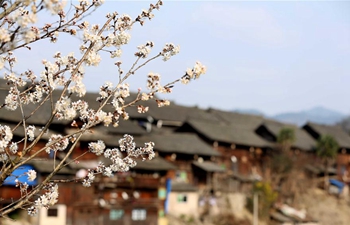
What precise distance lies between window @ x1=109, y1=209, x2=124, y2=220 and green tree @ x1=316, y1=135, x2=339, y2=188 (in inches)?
1058

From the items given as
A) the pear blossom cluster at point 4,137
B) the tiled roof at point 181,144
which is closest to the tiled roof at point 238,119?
the tiled roof at point 181,144

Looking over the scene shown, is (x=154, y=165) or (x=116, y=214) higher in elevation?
(x=154, y=165)

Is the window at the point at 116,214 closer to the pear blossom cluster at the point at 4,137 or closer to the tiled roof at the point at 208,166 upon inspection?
the tiled roof at the point at 208,166

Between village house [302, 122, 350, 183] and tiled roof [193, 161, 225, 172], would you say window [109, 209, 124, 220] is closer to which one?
tiled roof [193, 161, 225, 172]

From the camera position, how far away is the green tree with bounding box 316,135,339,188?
52.7 meters

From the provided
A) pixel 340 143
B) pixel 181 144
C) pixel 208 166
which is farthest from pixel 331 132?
pixel 181 144

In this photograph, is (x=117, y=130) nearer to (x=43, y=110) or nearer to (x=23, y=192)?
(x=43, y=110)

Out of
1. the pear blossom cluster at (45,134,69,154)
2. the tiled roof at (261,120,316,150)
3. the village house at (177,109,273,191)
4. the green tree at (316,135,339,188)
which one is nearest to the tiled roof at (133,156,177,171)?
the village house at (177,109,273,191)

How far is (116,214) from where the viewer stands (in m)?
31.9

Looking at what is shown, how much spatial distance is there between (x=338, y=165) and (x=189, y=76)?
54622mm

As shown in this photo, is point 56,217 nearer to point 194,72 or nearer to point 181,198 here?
point 181,198

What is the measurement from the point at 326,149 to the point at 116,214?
2740 centimetres

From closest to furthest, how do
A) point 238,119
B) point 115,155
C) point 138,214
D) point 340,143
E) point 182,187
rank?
point 115,155
point 138,214
point 182,187
point 340,143
point 238,119

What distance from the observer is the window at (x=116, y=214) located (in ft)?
104
